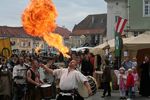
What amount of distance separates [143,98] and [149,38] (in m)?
3.21

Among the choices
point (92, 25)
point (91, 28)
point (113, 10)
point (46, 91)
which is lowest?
point (46, 91)

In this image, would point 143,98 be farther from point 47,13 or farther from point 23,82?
point 23,82

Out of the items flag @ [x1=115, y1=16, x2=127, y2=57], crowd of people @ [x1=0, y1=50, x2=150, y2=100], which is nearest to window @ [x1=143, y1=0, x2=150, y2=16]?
crowd of people @ [x1=0, y1=50, x2=150, y2=100]

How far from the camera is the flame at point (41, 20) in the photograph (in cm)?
1864

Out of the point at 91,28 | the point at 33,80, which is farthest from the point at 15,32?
the point at 33,80

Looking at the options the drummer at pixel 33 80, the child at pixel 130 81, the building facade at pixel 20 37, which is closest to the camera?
the drummer at pixel 33 80

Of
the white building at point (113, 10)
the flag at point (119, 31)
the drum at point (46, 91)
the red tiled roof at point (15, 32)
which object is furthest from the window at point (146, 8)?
the red tiled roof at point (15, 32)

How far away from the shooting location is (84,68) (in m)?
19.5

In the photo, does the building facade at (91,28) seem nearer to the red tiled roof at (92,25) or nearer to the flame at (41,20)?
the red tiled roof at (92,25)

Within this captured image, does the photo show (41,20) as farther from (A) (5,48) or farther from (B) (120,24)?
(B) (120,24)

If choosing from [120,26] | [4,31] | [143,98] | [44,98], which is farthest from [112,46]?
[4,31]

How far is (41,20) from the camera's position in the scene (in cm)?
A: 1931

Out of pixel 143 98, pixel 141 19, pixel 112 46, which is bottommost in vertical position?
pixel 143 98

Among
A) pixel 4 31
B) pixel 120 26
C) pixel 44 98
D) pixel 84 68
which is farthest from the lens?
pixel 4 31
